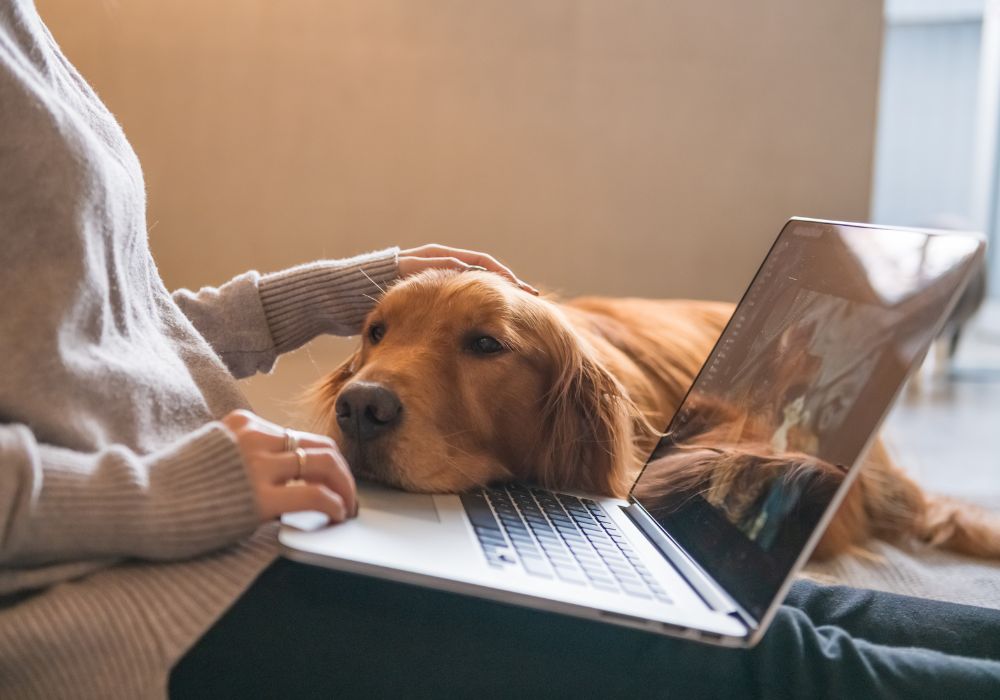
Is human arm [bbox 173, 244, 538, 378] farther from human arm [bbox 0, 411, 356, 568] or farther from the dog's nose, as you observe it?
human arm [bbox 0, 411, 356, 568]

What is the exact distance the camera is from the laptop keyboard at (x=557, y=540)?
86cm

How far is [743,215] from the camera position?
377cm

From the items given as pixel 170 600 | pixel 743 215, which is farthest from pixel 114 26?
pixel 170 600

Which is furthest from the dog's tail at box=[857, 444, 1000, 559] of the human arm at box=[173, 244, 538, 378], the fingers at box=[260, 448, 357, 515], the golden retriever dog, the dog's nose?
the fingers at box=[260, 448, 357, 515]

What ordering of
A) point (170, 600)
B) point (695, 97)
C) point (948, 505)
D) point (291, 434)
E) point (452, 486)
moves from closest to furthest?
point (170, 600) < point (291, 434) < point (452, 486) < point (948, 505) < point (695, 97)

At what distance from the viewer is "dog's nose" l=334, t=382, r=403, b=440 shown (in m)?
1.18

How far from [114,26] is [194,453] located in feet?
11.6

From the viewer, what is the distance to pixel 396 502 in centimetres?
108

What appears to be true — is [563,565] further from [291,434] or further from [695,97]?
[695,97]

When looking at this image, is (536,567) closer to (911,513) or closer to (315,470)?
(315,470)

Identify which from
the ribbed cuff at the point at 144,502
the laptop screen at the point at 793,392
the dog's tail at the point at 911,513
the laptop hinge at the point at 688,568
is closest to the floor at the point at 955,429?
the dog's tail at the point at 911,513

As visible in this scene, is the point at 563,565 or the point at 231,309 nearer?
the point at 563,565

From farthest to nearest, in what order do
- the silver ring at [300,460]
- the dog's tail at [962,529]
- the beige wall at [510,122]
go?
the beige wall at [510,122], the dog's tail at [962,529], the silver ring at [300,460]

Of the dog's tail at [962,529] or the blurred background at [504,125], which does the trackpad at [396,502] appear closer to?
the dog's tail at [962,529]
